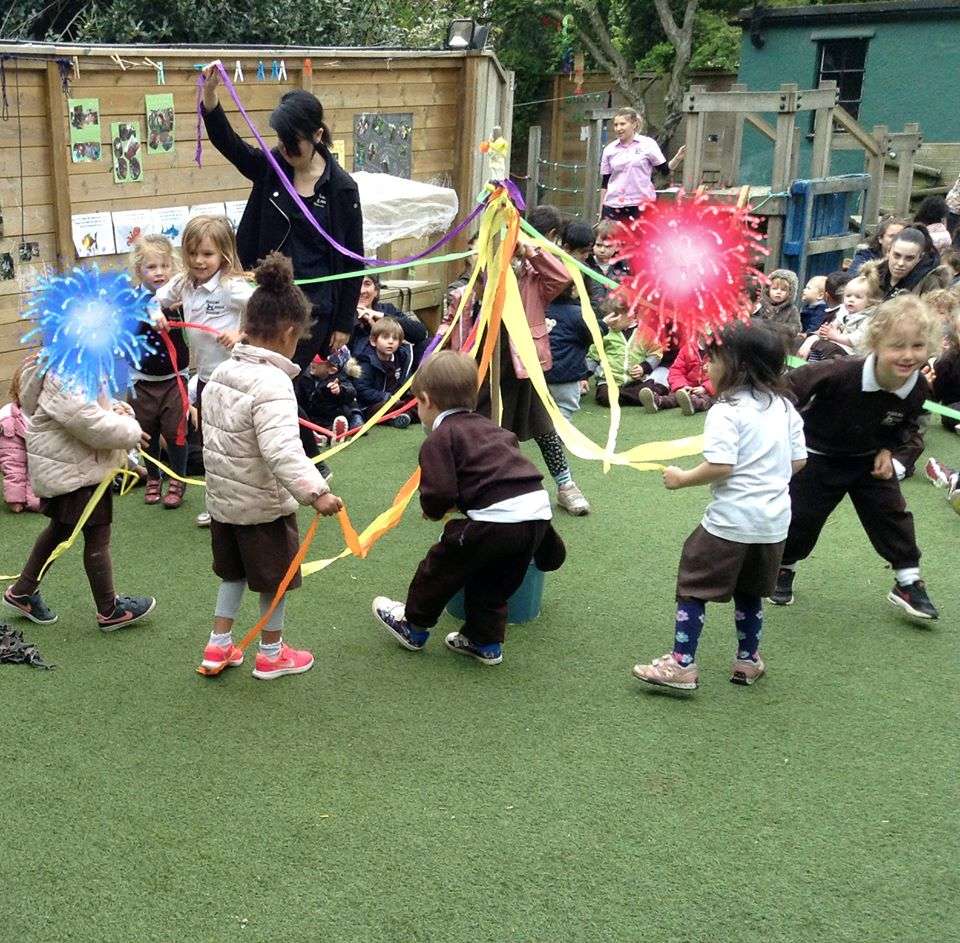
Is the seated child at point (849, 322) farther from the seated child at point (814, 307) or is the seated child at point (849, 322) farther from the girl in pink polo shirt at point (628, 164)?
the girl in pink polo shirt at point (628, 164)

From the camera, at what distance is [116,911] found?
8.58ft

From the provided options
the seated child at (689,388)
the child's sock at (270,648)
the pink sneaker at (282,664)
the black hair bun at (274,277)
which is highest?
the black hair bun at (274,277)

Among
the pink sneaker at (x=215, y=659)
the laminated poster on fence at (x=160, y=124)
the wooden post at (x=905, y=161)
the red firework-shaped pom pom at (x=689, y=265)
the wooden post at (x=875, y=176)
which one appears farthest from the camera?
the wooden post at (x=905, y=161)

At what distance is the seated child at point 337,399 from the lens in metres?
6.65

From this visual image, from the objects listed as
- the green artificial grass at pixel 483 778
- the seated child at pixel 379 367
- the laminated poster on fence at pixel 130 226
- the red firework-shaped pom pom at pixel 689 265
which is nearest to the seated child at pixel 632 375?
the seated child at pixel 379 367

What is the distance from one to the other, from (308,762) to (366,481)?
2852mm

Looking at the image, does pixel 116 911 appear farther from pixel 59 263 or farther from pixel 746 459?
pixel 59 263

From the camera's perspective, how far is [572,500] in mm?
5453

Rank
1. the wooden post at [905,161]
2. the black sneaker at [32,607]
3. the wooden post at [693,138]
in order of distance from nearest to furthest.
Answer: the black sneaker at [32,607]
the wooden post at [693,138]
the wooden post at [905,161]

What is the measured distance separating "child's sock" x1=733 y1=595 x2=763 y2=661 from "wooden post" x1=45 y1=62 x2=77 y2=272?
4061mm

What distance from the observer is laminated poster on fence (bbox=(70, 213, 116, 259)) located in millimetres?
6084

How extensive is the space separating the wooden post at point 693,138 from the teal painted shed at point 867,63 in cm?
686

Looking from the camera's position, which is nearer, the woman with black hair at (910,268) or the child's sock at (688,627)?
the child's sock at (688,627)

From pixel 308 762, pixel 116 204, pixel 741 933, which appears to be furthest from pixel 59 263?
pixel 741 933
